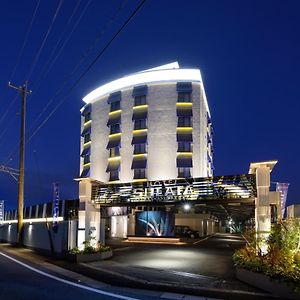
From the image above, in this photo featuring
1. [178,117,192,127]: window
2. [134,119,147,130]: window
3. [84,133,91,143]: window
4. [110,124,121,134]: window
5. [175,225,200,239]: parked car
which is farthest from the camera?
[84,133,91,143]: window

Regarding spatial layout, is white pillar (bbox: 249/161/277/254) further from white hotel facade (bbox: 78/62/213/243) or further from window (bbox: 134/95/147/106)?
window (bbox: 134/95/147/106)

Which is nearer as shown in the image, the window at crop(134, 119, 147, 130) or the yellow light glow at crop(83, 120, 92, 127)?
the window at crop(134, 119, 147, 130)

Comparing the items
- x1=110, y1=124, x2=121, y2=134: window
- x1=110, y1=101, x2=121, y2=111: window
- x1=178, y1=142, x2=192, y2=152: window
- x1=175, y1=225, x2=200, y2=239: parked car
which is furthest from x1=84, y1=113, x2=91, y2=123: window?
x1=175, y1=225, x2=200, y2=239: parked car

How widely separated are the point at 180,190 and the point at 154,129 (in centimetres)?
3958

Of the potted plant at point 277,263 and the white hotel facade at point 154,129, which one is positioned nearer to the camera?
the potted plant at point 277,263

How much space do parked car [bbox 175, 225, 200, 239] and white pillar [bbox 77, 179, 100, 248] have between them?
93.5ft

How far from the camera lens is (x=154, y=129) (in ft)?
208

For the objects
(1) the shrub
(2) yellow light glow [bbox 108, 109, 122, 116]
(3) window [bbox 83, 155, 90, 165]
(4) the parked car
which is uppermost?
(2) yellow light glow [bbox 108, 109, 122, 116]

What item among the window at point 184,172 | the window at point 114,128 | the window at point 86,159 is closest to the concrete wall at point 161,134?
the window at point 184,172

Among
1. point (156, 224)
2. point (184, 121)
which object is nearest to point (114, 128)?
point (184, 121)

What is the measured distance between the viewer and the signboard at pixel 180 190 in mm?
20153

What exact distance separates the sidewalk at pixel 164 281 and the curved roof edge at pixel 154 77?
4997 centimetres

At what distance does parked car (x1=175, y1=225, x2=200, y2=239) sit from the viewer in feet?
161

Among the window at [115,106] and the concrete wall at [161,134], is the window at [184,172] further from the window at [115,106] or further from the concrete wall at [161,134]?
the window at [115,106]
